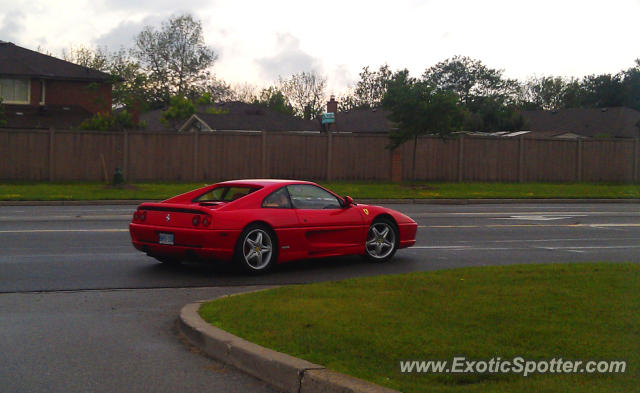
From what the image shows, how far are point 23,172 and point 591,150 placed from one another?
25283 mm

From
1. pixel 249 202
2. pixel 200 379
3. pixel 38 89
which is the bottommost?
pixel 200 379

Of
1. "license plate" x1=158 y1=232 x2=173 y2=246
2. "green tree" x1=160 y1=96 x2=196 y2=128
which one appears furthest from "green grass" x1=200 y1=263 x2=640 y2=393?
"green tree" x1=160 y1=96 x2=196 y2=128

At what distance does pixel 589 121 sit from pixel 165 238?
47815 millimetres

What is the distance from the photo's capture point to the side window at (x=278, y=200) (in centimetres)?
1108

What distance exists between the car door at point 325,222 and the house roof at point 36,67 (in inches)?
1316

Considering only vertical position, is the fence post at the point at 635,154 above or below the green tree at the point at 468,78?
below

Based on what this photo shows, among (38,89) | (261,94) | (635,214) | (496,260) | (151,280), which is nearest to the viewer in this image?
(151,280)

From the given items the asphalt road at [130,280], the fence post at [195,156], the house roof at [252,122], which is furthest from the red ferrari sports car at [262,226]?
the house roof at [252,122]

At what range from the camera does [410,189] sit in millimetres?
31438

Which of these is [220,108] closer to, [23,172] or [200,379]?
[23,172]

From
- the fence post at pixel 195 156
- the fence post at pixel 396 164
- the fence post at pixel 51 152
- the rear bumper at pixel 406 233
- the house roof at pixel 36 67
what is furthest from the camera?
the house roof at pixel 36 67

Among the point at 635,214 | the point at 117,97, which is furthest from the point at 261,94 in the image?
the point at 635,214

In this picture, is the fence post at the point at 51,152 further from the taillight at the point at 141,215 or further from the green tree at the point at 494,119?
the green tree at the point at 494,119

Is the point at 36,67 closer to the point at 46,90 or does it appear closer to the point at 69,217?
the point at 46,90
